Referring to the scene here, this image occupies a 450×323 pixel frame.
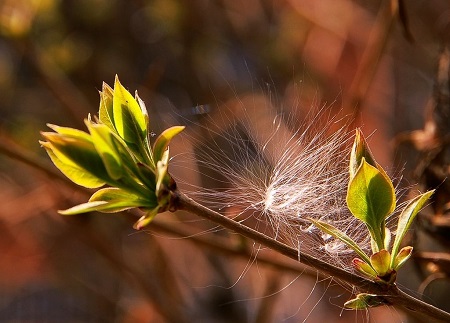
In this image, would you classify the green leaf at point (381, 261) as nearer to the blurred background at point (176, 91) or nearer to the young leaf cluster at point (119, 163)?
the young leaf cluster at point (119, 163)

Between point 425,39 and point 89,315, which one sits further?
point 89,315

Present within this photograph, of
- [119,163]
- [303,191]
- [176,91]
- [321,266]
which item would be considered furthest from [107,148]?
[176,91]

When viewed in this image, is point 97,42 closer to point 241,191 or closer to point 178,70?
point 178,70

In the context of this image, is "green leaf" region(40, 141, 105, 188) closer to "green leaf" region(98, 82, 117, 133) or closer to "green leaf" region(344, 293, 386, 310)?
"green leaf" region(98, 82, 117, 133)

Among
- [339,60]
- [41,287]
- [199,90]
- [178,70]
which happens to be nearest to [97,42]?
[178,70]

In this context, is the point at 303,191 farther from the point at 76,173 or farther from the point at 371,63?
the point at 371,63

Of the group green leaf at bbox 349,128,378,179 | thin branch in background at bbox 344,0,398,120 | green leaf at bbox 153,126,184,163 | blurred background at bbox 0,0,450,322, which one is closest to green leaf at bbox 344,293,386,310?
green leaf at bbox 349,128,378,179
